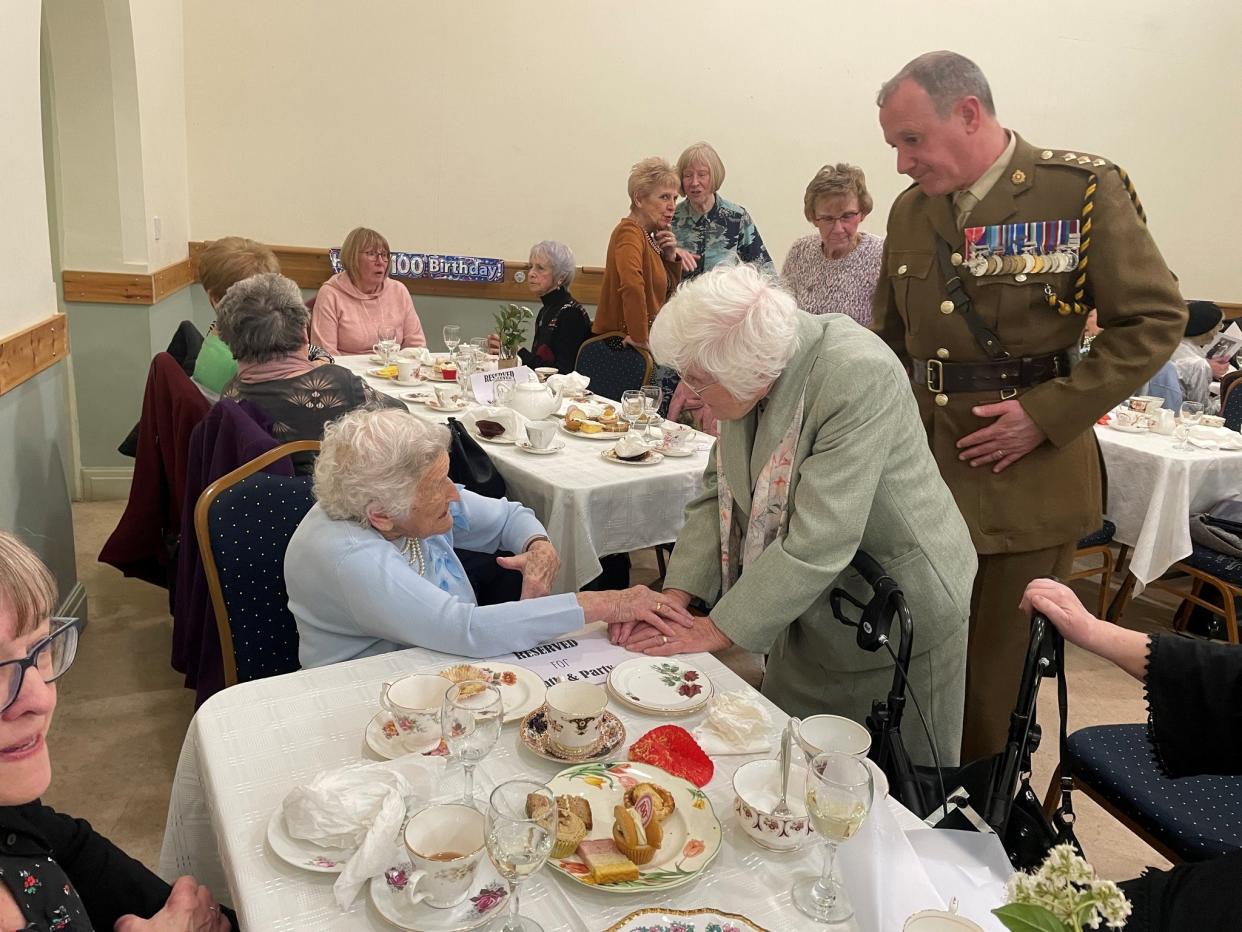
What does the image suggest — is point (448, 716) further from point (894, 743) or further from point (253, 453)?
point (253, 453)

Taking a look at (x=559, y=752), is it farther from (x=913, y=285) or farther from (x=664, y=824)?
(x=913, y=285)

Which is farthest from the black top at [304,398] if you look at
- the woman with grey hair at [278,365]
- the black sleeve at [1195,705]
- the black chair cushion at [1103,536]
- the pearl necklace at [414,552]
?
the black chair cushion at [1103,536]

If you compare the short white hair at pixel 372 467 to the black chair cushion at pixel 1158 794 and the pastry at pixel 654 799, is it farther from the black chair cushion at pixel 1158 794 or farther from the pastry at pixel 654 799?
the black chair cushion at pixel 1158 794

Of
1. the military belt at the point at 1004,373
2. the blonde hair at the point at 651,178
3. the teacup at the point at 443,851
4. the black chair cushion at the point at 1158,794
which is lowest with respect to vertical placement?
the black chair cushion at the point at 1158,794

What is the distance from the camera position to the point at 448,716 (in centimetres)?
105

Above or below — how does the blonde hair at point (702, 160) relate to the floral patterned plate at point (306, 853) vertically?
above

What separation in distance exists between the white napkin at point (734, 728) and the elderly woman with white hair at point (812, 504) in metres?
0.23

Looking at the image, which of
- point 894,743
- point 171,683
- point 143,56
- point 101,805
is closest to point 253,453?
point 101,805

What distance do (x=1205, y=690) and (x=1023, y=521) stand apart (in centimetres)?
91

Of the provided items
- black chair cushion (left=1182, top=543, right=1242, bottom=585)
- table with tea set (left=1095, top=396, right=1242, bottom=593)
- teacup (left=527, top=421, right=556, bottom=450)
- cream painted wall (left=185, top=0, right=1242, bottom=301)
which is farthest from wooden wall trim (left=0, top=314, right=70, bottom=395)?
black chair cushion (left=1182, top=543, right=1242, bottom=585)

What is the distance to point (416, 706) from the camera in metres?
1.29

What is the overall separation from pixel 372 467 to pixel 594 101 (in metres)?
4.82

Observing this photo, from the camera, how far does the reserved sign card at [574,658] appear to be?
4.87ft

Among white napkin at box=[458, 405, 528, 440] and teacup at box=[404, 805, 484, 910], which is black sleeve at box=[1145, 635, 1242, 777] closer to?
teacup at box=[404, 805, 484, 910]
